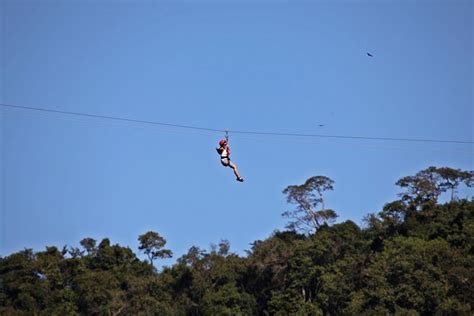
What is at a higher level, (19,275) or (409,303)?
(19,275)

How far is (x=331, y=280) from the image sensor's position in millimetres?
65250

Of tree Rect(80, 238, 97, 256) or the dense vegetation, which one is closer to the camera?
the dense vegetation

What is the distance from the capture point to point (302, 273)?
223ft

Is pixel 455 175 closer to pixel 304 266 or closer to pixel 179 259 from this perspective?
pixel 304 266

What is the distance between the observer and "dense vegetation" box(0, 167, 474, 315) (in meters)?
61.0

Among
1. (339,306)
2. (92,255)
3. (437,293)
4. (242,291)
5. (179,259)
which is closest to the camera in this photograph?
(437,293)

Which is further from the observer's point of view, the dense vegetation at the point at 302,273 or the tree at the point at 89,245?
the tree at the point at 89,245

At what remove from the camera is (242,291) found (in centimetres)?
7106

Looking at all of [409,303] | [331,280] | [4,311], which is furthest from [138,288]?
Answer: [409,303]

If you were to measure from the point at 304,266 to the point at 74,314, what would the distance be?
18172mm

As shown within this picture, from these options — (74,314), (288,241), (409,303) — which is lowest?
(409,303)

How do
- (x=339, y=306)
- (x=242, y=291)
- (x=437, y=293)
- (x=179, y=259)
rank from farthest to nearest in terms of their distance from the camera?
(x=179, y=259)
(x=242, y=291)
(x=339, y=306)
(x=437, y=293)

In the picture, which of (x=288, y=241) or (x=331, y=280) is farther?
(x=288, y=241)

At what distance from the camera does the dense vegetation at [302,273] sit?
61.0 metres
